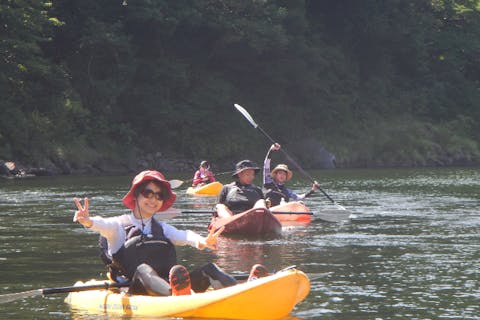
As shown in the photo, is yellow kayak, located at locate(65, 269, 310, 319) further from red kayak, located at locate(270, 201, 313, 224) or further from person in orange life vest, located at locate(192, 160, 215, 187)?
person in orange life vest, located at locate(192, 160, 215, 187)

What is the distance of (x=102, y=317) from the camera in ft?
29.2

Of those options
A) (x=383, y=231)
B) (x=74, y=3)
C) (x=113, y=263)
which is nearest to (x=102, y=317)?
(x=113, y=263)

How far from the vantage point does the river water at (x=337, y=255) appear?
9523 millimetres

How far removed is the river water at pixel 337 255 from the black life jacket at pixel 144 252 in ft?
2.07

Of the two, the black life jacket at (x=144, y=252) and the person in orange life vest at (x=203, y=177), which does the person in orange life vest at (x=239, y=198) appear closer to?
the black life jacket at (x=144, y=252)

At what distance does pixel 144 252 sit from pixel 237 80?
43.8 metres

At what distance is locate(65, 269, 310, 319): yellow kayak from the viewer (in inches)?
327

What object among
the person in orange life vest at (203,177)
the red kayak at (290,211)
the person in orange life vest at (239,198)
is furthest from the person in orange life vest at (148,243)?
the person in orange life vest at (203,177)

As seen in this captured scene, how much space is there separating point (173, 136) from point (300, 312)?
3805 centimetres

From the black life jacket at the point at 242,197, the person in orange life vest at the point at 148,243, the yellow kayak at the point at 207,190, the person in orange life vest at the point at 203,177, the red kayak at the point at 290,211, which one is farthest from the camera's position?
the person in orange life vest at the point at 203,177

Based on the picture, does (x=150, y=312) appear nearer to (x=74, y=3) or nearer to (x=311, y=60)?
A: (x=74, y=3)

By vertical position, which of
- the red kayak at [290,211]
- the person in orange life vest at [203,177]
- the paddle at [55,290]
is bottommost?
the paddle at [55,290]

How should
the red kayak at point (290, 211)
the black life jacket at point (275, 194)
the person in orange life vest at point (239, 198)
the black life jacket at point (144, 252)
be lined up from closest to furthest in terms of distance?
the black life jacket at point (144, 252) < the person in orange life vest at point (239, 198) < the red kayak at point (290, 211) < the black life jacket at point (275, 194)


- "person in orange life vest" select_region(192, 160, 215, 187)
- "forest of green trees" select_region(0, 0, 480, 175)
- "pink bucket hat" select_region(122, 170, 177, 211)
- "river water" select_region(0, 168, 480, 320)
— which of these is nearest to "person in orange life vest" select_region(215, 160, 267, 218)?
"river water" select_region(0, 168, 480, 320)
